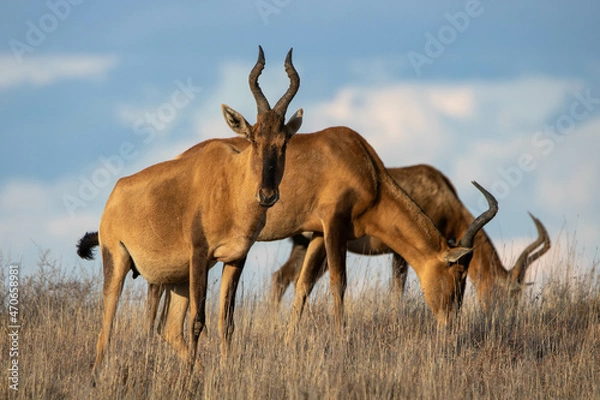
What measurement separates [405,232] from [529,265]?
211 inches

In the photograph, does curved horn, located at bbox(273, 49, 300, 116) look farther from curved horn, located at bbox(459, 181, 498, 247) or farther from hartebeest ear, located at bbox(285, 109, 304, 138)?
curved horn, located at bbox(459, 181, 498, 247)

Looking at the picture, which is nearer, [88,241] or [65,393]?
[65,393]

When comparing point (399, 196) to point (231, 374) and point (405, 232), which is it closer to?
point (405, 232)

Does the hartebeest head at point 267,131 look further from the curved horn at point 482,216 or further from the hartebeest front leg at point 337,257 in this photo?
the curved horn at point 482,216

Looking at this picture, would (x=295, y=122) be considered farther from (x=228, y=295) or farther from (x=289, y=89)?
(x=228, y=295)

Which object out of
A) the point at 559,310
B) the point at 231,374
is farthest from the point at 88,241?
the point at 559,310

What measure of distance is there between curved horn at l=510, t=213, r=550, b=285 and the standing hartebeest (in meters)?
4.00

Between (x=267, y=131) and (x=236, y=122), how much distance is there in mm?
558

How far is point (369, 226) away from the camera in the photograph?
14438 millimetres

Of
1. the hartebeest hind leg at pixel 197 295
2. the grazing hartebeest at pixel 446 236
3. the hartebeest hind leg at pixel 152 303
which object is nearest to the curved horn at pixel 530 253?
the grazing hartebeest at pixel 446 236

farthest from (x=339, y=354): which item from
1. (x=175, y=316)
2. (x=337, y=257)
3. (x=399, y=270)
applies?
(x=399, y=270)

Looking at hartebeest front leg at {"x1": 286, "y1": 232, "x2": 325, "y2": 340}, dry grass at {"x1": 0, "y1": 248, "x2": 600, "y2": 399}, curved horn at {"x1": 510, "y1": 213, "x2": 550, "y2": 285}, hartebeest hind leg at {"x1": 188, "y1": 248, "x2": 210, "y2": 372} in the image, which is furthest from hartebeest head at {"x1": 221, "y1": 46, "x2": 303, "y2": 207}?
curved horn at {"x1": 510, "y1": 213, "x2": 550, "y2": 285}

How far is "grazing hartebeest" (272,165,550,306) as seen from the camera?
16.8 m

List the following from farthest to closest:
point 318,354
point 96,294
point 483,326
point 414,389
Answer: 1. point 96,294
2. point 483,326
3. point 318,354
4. point 414,389
